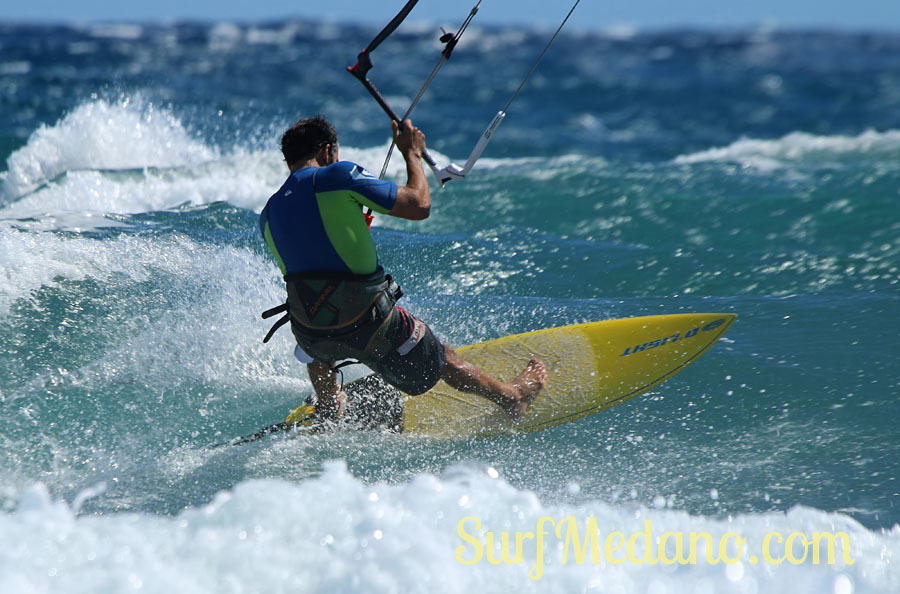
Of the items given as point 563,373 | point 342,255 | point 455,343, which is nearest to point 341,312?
point 342,255

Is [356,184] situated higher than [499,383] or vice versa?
[356,184]

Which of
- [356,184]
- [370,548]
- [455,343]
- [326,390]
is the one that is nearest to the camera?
[370,548]

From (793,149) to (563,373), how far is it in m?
9.63

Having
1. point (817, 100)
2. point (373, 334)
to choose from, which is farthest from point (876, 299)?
point (817, 100)

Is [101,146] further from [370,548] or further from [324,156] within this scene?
[370,548]

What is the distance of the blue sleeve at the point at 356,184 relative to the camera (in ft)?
11.8

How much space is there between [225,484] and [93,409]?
115 cm

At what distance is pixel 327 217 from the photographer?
3.66 meters

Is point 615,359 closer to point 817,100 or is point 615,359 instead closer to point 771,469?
point 771,469

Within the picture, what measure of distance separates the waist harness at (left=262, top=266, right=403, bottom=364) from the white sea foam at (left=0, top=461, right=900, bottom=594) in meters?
0.68

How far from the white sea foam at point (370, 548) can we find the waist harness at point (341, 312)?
0.68m

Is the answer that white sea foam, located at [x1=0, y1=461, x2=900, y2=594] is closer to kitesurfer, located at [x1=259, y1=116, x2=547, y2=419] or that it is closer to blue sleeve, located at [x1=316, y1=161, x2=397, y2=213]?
kitesurfer, located at [x1=259, y1=116, x2=547, y2=419]

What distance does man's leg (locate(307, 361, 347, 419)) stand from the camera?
4.37 m

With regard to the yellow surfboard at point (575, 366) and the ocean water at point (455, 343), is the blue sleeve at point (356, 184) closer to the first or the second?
the ocean water at point (455, 343)
